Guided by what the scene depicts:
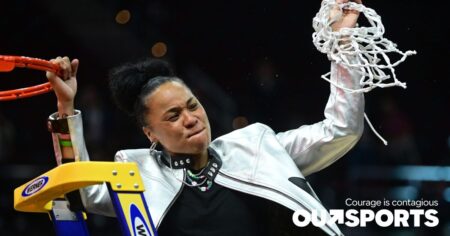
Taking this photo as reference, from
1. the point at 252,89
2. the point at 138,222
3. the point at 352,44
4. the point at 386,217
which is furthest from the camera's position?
the point at 252,89

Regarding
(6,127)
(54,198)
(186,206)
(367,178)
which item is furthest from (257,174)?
(6,127)

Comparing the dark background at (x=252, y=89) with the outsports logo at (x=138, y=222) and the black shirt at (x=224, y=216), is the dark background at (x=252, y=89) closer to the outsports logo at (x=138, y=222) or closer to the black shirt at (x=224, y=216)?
the black shirt at (x=224, y=216)

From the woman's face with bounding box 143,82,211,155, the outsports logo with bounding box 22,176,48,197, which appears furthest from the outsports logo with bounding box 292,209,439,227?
the outsports logo with bounding box 22,176,48,197

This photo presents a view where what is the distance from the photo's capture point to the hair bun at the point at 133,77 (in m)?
2.58

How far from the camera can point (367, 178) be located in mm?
3826

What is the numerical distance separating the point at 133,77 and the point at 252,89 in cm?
140

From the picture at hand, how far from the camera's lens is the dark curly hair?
101 inches

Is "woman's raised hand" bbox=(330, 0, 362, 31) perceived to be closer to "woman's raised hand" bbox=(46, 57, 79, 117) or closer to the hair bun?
the hair bun

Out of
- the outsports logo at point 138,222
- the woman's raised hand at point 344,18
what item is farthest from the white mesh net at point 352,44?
the outsports logo at point 138,222

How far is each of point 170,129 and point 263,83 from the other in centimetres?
145

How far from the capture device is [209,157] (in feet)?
8.44

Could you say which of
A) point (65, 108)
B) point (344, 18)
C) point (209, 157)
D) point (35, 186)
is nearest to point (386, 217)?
point (209, 157)

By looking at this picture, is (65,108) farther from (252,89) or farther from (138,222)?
(252,89)

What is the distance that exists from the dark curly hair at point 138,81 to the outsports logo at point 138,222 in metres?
0.49
